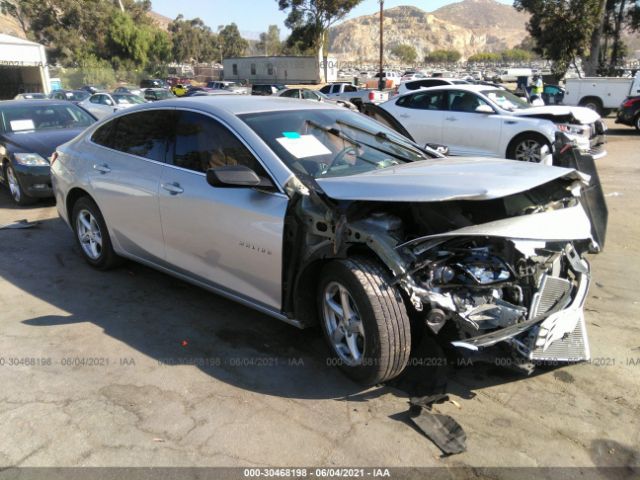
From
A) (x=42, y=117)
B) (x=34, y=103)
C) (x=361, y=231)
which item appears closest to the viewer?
(x=361, y=231)

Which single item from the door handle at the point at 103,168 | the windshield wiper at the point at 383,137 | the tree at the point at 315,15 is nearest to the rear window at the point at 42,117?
the door handle at the point at 103,168

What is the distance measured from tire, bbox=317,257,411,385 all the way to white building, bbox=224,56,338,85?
197ft

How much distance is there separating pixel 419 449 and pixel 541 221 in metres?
1.48

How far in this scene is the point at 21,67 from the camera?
119ft

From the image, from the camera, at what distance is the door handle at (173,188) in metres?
3.94

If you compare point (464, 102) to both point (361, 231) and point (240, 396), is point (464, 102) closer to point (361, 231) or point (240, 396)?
point (361, 231)

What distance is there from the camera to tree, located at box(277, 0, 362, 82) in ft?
176

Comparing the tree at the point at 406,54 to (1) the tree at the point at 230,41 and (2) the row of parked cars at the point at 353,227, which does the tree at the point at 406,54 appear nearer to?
(1) the tree at the point at 230,41

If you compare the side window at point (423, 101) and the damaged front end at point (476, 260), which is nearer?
the damaged front end at point (476, 260)

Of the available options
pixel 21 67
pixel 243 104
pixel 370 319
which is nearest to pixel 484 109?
pixel 243 104

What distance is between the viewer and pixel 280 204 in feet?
11.0

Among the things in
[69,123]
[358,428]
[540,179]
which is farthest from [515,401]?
[69,123]

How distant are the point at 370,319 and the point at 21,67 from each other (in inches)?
1619

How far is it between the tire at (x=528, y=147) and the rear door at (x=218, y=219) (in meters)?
7.50
